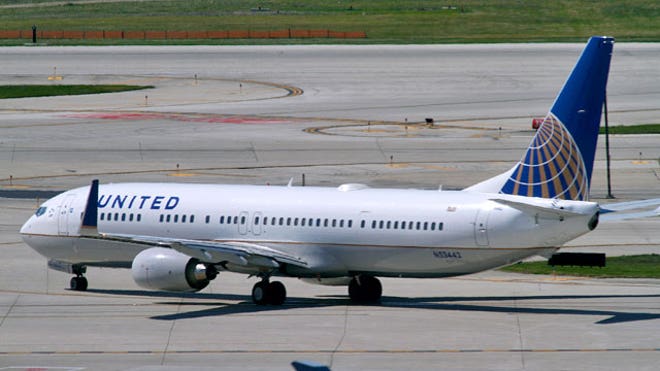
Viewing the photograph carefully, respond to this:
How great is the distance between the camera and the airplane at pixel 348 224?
4069 cm

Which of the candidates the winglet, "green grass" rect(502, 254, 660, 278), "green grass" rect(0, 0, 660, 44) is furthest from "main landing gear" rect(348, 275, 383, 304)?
"green grass" rect(0, 0, 660, 44)

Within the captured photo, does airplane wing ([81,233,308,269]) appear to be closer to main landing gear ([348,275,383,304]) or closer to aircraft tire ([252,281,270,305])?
aircraft tire ([252,281,270,305])

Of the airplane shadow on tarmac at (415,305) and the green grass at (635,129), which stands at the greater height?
the green grass at (635,129)

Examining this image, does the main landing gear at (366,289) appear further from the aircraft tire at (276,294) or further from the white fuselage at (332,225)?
the aircraft tire at (276,294)

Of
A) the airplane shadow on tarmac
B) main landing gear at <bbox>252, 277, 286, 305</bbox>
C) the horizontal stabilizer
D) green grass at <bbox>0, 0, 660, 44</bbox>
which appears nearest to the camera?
the horizontal stabilizer

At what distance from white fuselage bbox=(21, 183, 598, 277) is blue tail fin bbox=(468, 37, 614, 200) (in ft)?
2.23

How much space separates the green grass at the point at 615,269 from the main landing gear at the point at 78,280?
15.6m

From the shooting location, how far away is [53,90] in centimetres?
11731

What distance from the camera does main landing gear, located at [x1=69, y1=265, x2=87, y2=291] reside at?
1893 inches

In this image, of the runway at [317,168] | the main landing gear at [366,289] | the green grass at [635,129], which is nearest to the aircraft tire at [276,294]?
the runway at [317,168]

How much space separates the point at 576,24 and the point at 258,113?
243ft

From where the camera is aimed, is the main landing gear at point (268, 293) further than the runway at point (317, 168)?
Yes

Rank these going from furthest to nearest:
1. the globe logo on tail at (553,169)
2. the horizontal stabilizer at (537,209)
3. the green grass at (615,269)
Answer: the green grass at (615,269)
the globe logo on tail at (553,169)
the horizontal stabilizer at (537,209)

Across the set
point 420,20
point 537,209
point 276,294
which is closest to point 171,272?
point 276,294
